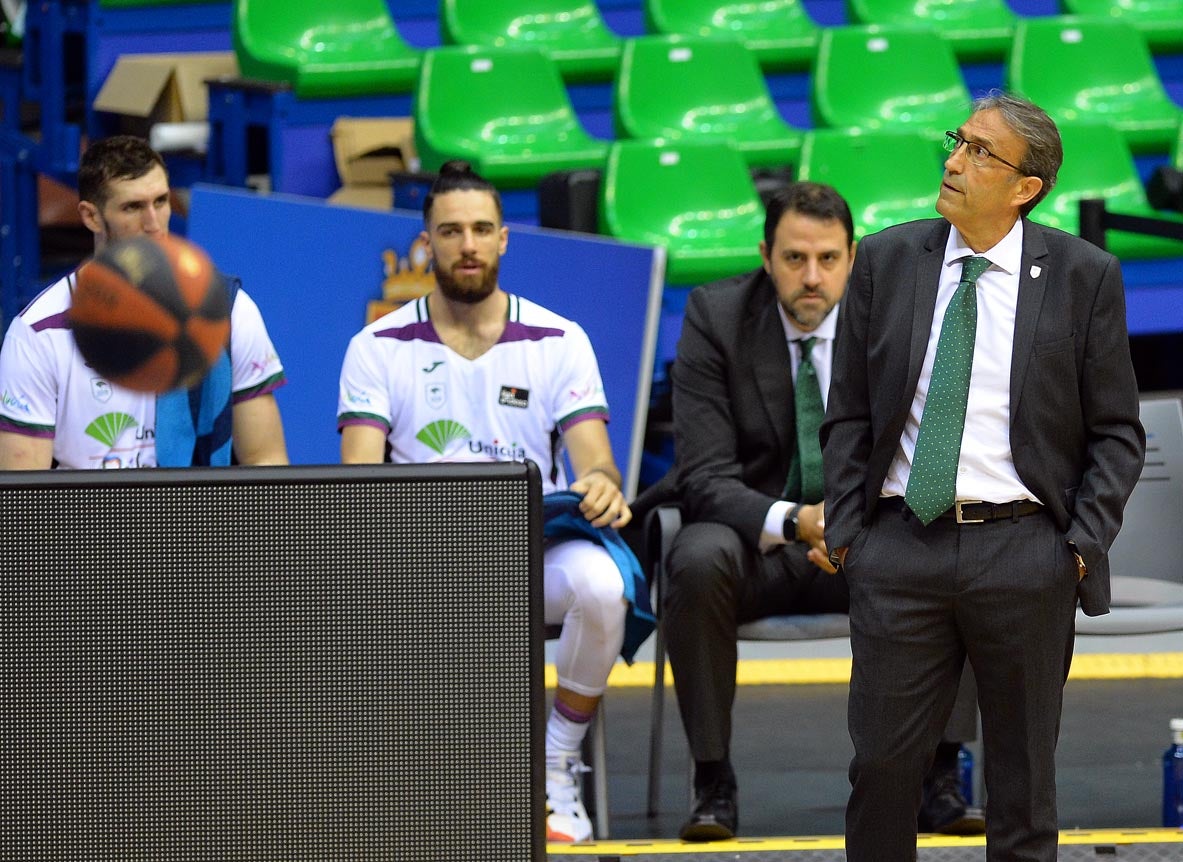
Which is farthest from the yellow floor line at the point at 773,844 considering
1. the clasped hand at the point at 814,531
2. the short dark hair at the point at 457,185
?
the short dark hair at the point at 457,185

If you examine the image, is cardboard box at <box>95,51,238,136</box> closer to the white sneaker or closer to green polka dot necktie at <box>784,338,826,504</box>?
green polka dot necktie at <box>784,338,826,504</box>

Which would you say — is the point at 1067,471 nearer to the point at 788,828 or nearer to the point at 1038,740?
the point at 1038,740

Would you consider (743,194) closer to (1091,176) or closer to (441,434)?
(1091,176)

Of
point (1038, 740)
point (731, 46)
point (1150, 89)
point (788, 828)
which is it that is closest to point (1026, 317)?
point (1038, 740)

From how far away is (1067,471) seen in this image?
3.26 meters

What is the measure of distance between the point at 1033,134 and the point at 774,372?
1422 mm

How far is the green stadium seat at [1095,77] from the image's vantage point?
7.93 m

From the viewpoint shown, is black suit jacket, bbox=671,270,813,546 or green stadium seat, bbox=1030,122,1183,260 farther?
green stadium seat, bbox=1030,122,1183,260

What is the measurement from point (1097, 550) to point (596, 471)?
4.99ft

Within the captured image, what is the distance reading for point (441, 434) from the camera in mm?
4527

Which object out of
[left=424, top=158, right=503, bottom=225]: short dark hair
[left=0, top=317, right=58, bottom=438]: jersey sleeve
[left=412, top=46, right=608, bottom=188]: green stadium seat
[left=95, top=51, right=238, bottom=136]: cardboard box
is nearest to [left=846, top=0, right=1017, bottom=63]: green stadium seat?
[left=412, top=46, right=608, bottom=188]: green stadium seat

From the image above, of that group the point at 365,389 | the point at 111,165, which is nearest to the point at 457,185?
the point at 365,389

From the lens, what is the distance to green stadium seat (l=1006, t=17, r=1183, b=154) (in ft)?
26.0

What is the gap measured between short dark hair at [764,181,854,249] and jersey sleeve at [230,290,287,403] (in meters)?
1.24
